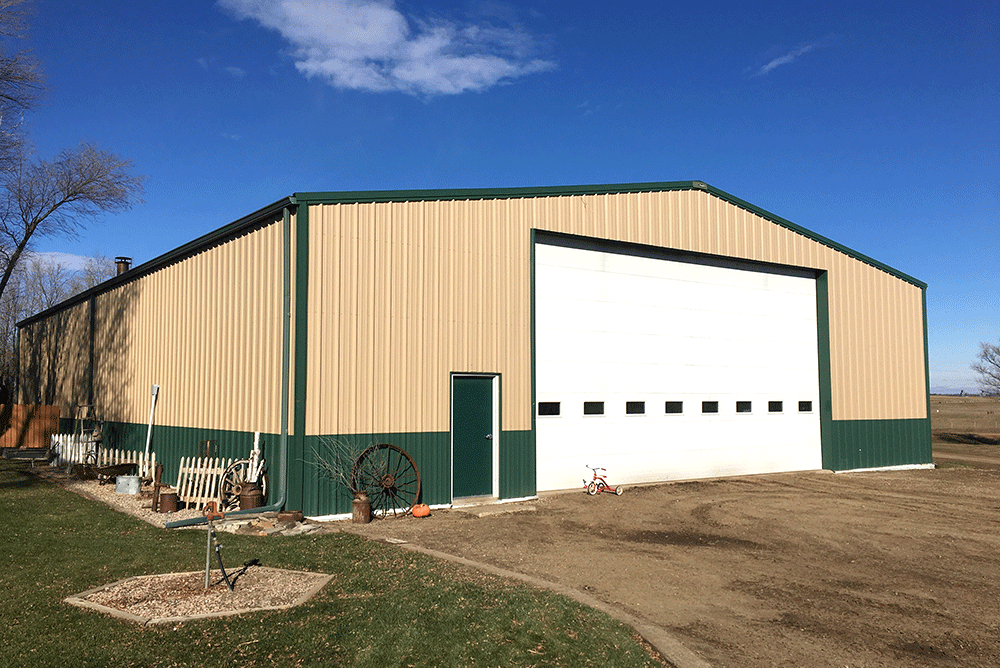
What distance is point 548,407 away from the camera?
50.8 ft

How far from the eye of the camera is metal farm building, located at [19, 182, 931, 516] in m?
12.6

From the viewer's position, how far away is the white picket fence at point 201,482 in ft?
42.9

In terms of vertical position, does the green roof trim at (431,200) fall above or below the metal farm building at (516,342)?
above

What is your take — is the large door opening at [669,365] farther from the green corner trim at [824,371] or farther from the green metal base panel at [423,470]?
the green metal base panel at [423,470]

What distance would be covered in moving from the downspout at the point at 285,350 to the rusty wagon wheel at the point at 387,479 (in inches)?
50.0

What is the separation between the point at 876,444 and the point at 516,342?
46.0 ft

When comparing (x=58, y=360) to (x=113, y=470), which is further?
(x=58, y=360)

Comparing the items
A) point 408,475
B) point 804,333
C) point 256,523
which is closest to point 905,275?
point 804,333

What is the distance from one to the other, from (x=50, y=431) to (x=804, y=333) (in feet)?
87.9

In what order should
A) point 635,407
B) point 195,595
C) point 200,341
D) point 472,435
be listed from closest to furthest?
point 195,595 < point 472,435 < point 200,341 < point 635,407

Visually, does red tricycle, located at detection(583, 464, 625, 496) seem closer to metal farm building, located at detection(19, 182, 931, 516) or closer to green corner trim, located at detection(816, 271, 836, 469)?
metal farm building, located at detection(19, 182, 931, 516)

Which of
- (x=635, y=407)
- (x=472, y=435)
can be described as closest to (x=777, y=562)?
(x=472, y=435)

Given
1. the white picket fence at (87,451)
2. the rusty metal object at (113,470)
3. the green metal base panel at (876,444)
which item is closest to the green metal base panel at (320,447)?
the white picket fence at (87,451)

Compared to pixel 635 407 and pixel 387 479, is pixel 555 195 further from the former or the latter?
pixel 387 479
